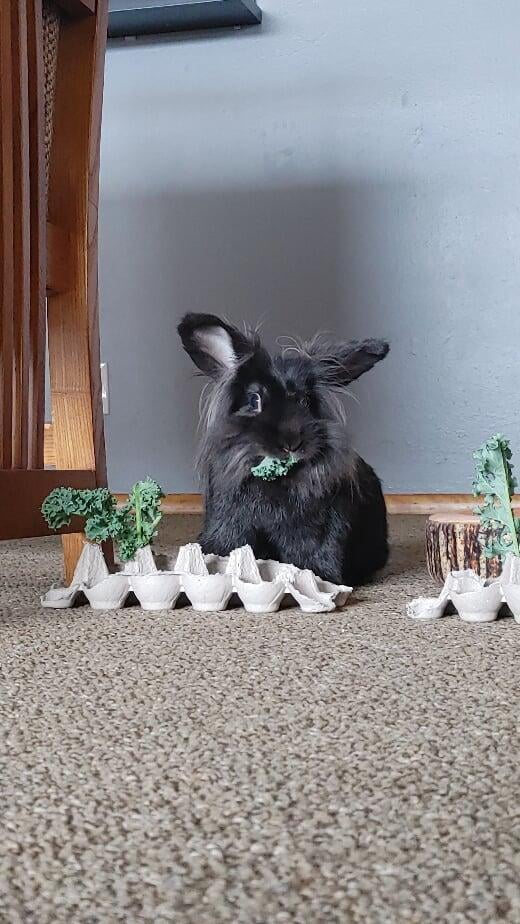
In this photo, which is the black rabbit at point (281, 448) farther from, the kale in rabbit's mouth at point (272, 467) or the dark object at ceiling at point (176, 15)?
the dark object at ceiling at point (176, 15)

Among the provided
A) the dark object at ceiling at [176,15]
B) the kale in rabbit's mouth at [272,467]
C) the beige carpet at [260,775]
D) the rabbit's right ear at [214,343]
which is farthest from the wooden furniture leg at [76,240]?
the dark object at ceiling at [176,15]

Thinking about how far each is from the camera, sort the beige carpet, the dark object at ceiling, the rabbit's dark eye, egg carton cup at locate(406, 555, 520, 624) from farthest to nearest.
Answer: the dark object at ceiling, the rabbit's dark eye, egg carton cup at locate(406, 555, 520, 624), the beige carpet

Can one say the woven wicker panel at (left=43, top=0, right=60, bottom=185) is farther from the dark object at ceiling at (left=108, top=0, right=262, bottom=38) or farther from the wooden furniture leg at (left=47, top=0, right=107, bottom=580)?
the dark object at ceiling at (left=108, top=0, right=262, bottom=38)

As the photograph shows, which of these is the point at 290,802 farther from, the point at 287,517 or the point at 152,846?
the point at 287,517

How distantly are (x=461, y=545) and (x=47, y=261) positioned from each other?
72cm

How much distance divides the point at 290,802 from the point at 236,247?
88.6 inches

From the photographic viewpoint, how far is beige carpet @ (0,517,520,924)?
0.46 m

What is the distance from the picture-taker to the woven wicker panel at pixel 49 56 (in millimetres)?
1367

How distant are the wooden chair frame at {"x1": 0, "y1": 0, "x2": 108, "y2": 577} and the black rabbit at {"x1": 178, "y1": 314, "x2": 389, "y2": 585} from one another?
0.20 metres

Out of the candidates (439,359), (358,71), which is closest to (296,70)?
(358,71)

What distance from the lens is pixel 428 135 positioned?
8.37 feet

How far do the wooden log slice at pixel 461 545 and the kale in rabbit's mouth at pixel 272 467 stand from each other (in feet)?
0.81

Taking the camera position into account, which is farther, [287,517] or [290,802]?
[287,517]

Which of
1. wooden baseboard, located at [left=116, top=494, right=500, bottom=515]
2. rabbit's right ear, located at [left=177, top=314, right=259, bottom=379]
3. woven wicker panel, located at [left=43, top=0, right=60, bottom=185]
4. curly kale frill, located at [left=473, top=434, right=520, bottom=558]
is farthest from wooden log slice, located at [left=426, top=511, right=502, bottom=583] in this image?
wooden baseboard, located at [left=116, top=494, right=500, bottom=515]
